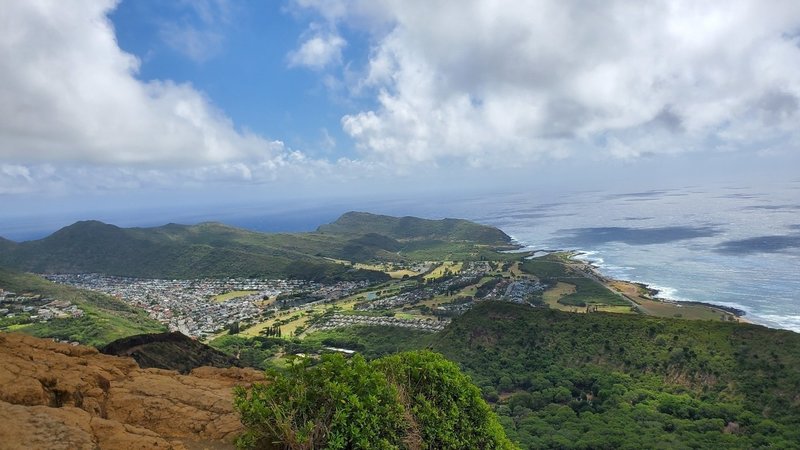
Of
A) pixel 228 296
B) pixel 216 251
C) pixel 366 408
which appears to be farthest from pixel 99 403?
pixel 216 251

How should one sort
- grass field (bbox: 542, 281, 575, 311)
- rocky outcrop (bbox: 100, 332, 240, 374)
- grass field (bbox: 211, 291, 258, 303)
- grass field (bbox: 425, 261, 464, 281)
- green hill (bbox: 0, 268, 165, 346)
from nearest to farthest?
rocky outcrop (bbox: 100, 332, 240, 374), green hill (bbox: 0, 268, 165, 346), grass field (bbox: 542, 281, 575, 311), grass field (bbox: 211, 291, 258, 303), grass field (bbox: 425, 261, 464, 281)

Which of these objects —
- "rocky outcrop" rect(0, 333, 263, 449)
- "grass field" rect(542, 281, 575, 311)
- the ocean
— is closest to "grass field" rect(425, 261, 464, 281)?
"grass field" rect(542, 281, 575, 311)

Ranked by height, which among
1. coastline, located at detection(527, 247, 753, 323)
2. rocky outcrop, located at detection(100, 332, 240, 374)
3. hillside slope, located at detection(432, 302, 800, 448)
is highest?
rocky outcrop, located at detection(100, 332, 240, 374)

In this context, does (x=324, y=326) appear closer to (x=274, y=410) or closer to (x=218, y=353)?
(x=218, y=353)

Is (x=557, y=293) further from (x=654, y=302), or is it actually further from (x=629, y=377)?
(x=629, y=377)

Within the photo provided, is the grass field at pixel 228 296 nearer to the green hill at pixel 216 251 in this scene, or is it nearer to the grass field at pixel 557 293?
the green hill at pixel 216 251

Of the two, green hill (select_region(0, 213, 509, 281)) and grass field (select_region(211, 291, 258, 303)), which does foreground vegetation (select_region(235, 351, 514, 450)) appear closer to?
grass field (select_region(211, 291, 258, 303))
